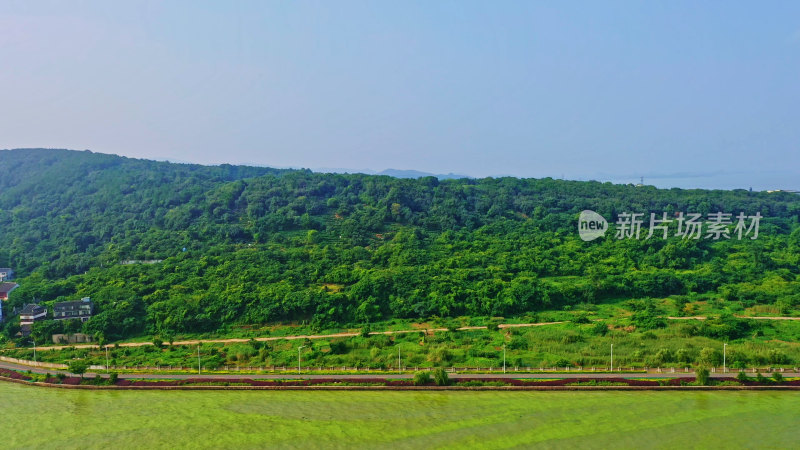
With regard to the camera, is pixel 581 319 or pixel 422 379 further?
pixel 581 319

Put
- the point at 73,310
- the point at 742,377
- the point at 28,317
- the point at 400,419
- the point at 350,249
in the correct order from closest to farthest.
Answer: the point at 400,419, the point at 742,377, the point at 28,317, the point at 73,310, the point at 350,249

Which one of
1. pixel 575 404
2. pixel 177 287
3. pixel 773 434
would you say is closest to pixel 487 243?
pixel 177 287

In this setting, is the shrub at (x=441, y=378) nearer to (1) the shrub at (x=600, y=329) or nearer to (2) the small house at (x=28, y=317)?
(1) the shrub at (x=600, y=329)

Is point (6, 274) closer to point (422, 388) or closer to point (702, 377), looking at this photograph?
point (422, 388)

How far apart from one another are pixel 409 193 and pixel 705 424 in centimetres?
5163

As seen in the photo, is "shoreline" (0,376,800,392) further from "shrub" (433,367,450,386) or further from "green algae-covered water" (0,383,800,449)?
"green algae-covered water" (0,383,800,449)

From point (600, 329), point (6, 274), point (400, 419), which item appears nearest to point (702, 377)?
point (600, 329)

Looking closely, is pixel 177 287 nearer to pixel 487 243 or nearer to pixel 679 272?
pixel 487 243

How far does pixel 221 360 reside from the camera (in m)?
31.9

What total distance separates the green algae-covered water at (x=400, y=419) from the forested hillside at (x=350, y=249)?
1154 cm

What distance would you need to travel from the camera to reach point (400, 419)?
2383cm

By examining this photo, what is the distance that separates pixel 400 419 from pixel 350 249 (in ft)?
96.7

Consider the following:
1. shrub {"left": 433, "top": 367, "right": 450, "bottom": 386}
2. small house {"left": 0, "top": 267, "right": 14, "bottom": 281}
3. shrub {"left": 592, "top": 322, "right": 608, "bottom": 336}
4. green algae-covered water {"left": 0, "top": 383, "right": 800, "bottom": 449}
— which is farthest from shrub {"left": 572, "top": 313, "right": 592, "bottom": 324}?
small house {"left": 0, "top": 267, "right": 14, "bottom": 281}

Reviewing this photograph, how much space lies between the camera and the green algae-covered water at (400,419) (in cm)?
2184
